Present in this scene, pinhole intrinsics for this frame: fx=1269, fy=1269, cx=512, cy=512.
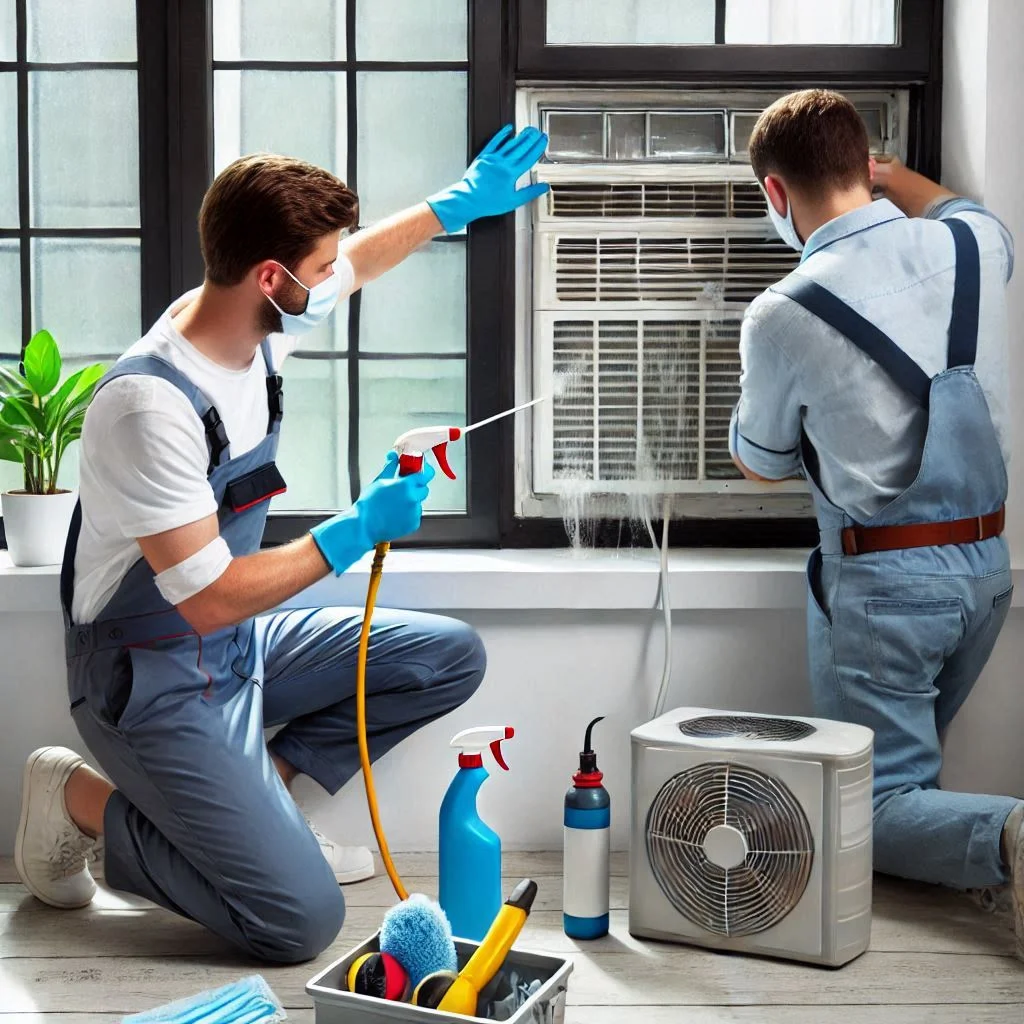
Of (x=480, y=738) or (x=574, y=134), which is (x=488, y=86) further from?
(x=480, y=738)

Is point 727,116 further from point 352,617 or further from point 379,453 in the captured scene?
point 352,617

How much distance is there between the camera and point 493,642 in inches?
93.3

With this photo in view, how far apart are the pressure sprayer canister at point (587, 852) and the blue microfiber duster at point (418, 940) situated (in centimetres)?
41

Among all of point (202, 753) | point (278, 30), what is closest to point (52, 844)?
point (202, 753)

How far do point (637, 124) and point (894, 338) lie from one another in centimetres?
77

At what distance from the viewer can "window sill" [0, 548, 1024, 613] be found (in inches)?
91.4

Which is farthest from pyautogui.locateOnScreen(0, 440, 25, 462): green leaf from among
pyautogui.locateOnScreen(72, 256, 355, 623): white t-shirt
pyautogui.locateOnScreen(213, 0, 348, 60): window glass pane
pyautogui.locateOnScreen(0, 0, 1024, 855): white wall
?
pyautogui.locateOnScreen(213, 0, 348, 60): window glass pane

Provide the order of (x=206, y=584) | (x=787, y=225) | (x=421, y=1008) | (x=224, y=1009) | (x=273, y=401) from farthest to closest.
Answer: (x=787, y=225) < (x=273, y=401) < (x=206, y=584) < (x=224, y=1009) < (x=421, y=1008)

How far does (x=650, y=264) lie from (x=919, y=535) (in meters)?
0.78

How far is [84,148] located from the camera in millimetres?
2535

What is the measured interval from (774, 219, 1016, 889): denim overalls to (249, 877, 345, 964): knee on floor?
35.9 inches

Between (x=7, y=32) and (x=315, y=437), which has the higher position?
(x=7, y=32)

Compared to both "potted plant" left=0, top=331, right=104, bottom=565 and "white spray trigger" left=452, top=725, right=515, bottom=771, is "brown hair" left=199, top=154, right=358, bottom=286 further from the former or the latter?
"white spray trigger" left=452, top=725, right=515, bottom=771

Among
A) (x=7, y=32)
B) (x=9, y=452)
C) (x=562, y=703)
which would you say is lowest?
(x=562, y=703)
